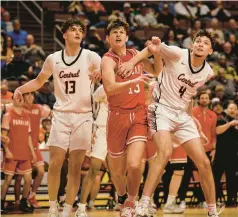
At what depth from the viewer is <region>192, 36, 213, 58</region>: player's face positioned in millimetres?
8133

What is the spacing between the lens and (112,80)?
24.8 feet

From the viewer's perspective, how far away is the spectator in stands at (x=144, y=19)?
20750mm

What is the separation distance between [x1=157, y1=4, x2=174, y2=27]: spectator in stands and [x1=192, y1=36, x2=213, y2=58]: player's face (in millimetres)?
13242

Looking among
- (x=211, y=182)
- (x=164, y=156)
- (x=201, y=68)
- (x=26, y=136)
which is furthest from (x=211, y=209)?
(x=26, y=136)

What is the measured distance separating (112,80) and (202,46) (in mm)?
1263

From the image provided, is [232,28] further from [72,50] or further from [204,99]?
[72,50]

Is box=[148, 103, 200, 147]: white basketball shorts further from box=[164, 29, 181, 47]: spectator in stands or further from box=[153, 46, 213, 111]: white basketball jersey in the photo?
box=[164, 29, 181, 47]: spectator in stands

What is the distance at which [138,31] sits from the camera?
20344 mm

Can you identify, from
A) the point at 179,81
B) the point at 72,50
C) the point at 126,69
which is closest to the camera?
the point at 126,69

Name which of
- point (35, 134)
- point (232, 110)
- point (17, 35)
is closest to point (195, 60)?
point (35, 134)

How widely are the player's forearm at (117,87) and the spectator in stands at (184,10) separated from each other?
48.5 ft

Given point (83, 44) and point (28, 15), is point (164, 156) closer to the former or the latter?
point (83, 44)

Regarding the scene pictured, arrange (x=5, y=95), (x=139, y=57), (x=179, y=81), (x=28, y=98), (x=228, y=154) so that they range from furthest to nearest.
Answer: (x=5, y=95) → (x=228, y=154) → (x=28, y=98) → (x=179, y=81) → (x=139, y=57)

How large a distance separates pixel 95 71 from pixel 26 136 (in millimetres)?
4143
